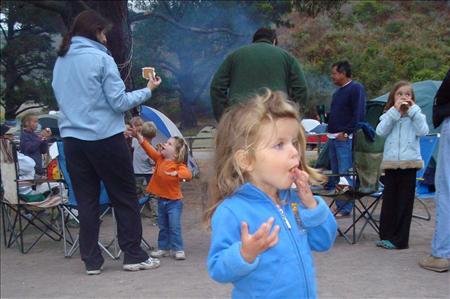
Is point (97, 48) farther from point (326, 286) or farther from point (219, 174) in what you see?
point (219, 174)

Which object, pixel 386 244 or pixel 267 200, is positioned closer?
pixel 267 200

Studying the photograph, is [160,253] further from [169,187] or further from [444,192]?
[444,192]

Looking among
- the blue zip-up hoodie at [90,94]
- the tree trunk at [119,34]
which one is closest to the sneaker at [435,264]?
the blue zip-up hoodie at [90,94]

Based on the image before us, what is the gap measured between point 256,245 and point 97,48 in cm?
342

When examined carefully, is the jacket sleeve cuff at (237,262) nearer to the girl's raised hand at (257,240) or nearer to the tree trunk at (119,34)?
the girl's raised hand at (257,240)

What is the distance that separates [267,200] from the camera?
2.31m

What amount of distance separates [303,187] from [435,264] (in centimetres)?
314

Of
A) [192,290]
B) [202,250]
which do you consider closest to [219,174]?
[192,290]

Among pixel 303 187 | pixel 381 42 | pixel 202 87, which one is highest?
pixel 381 42

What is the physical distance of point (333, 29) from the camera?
108ft

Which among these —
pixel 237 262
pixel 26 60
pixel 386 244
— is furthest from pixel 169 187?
pixel 26 60

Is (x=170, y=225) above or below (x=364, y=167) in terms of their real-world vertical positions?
below

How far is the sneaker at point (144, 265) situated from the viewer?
5.18 meters

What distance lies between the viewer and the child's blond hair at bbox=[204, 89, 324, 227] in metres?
2.29
